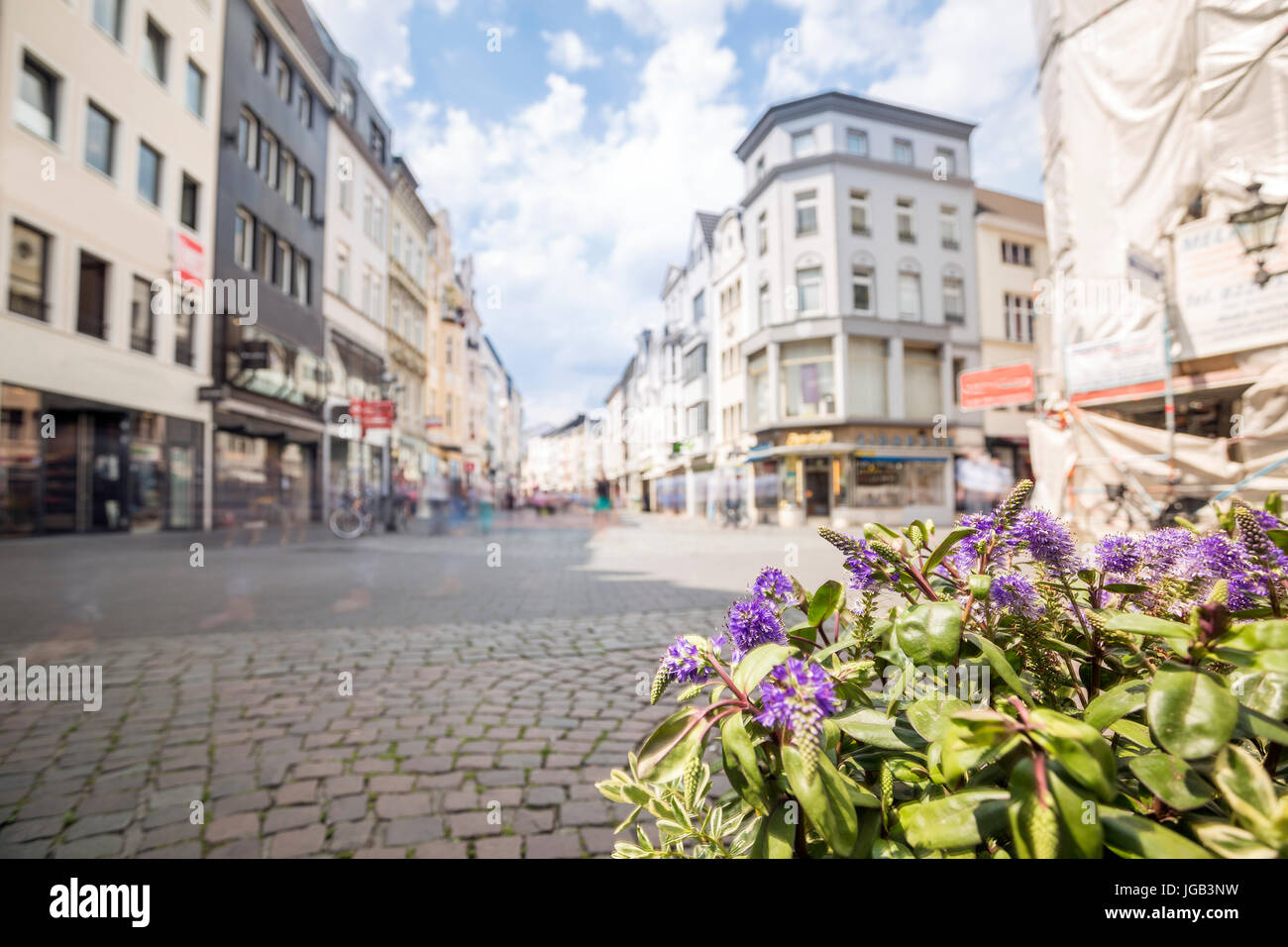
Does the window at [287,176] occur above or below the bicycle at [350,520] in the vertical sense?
above

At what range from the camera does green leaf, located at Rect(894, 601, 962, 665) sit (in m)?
0.68

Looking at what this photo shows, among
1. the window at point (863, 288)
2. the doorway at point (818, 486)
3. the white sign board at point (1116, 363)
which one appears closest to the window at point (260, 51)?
the window at point (863, 288)

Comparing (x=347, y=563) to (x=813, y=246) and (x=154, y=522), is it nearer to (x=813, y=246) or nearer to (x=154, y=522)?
(x=154, y=522)

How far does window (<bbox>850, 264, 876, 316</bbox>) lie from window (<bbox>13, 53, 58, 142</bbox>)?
2462cm

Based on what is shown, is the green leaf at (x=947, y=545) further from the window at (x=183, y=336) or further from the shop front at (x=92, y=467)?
the window at (x=183, y=336)

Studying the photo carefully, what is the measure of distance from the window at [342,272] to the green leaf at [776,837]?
29.5 meters

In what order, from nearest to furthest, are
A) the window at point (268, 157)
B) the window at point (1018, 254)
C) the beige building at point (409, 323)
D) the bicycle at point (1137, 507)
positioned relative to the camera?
the bicycle at point (1137, 507) < the window at point (268, 157) < the window at point (1018, 254) < the beige building at point (409, 323)

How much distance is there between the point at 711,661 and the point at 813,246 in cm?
2927

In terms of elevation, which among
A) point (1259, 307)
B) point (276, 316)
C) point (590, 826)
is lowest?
point (590, 826)

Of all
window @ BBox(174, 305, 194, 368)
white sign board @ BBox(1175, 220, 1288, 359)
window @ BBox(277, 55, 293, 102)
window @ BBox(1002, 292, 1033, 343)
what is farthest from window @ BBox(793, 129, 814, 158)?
white sign board @ BBox(1175, 220, 1288, 359)

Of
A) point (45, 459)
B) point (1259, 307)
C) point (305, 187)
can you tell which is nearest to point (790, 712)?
point (1259, 307)

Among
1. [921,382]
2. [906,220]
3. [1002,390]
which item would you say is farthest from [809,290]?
[1002,390]

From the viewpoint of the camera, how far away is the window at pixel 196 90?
1738cm

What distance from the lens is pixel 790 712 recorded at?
0.62 meters
